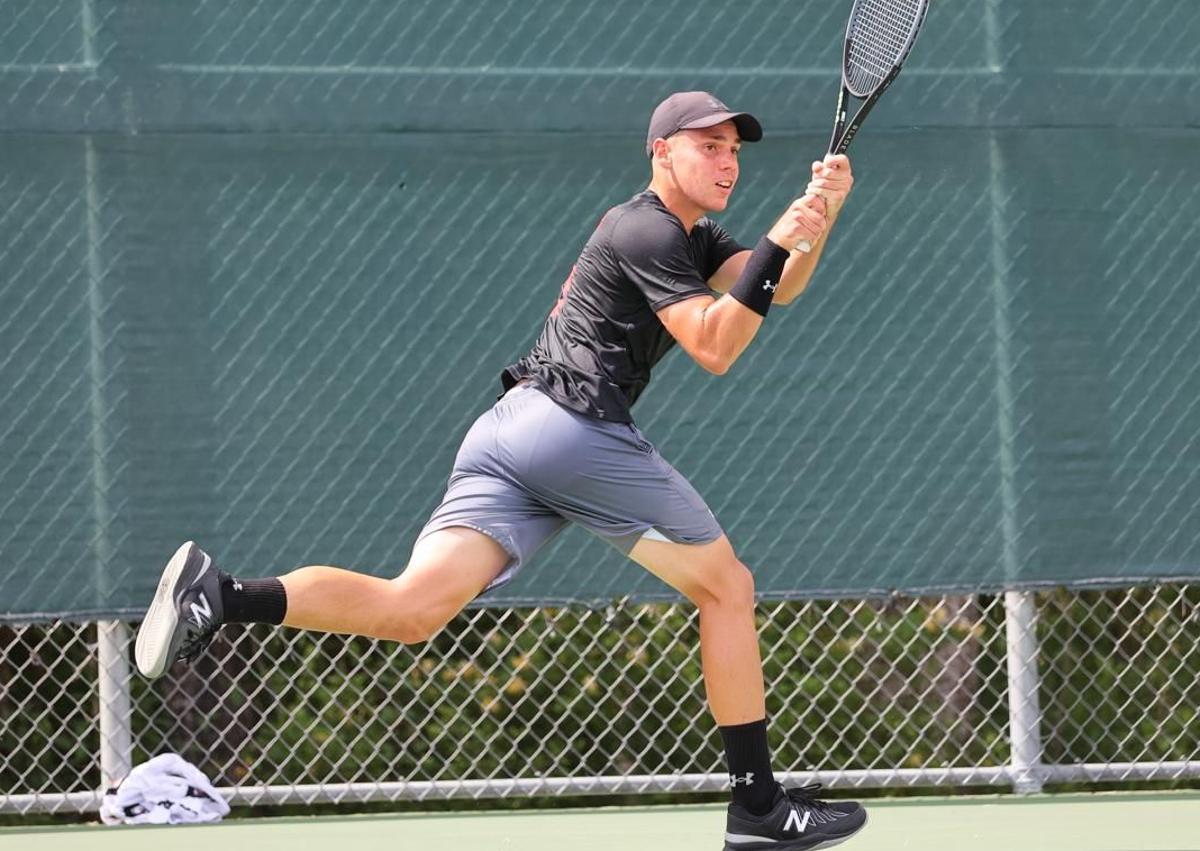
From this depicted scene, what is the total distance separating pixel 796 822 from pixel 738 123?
1.38 metres

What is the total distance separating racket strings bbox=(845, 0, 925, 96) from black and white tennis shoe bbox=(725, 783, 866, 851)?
4.83 ft

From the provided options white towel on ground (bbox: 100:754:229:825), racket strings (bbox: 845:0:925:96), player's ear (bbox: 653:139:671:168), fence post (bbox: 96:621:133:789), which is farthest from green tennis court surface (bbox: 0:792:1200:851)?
racket strings (bbox: 845:0:925:96)

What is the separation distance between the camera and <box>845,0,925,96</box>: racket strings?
4402 millimetres

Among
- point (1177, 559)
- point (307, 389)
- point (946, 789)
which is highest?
point (307, 389)

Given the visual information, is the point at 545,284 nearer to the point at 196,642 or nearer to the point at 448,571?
the point at 448,571

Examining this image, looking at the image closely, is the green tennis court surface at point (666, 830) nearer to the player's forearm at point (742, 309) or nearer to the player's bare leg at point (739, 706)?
the player's bare leg at point (739, 706)

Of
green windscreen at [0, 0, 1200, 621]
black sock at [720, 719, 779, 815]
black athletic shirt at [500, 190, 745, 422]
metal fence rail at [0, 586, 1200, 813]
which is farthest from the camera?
metal fence rail at [0, 586, 1200, 813]

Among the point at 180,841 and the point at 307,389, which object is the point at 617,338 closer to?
the point at 307,389

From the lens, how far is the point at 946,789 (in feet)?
18.1

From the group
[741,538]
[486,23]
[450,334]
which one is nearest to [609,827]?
[741,538]

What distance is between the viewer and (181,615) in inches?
159

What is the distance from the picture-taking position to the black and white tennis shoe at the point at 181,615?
4023mm

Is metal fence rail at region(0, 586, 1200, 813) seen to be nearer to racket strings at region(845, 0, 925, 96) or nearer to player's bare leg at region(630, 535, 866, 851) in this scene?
player's bare leg at region(630, 535, 866, 851)

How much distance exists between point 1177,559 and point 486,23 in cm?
219
